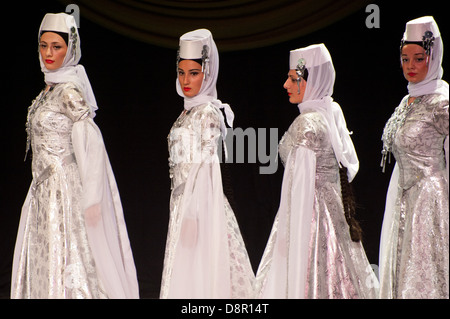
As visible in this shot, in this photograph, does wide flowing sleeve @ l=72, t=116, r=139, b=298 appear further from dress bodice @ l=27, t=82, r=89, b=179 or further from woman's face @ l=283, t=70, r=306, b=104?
woman's face @ l=283, t=70, r=306, b=104

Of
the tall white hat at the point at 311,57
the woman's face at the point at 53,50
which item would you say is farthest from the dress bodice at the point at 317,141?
the woman's face at the point at 53,50

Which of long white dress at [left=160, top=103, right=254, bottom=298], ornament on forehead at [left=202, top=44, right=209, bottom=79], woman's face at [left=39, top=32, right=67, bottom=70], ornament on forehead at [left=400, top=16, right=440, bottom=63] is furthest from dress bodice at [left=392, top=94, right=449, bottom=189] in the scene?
woman's face at [left=39, top=32, right=67, bottom=70]

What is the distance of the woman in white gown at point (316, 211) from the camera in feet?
13.4

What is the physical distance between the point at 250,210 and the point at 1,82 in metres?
1.88

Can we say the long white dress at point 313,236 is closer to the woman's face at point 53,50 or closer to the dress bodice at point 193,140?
the dress bodice at point 193,140

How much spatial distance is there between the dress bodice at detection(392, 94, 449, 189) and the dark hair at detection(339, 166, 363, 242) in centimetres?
33

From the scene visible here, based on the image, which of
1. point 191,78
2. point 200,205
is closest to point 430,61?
point 191,78

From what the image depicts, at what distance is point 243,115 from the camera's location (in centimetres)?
578

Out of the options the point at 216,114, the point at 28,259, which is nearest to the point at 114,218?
the point at 28,259

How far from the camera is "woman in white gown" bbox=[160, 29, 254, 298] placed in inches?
158

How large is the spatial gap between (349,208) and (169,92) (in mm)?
1978

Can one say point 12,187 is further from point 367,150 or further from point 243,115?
point 367,150

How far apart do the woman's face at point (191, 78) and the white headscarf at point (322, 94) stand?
1.76ft
